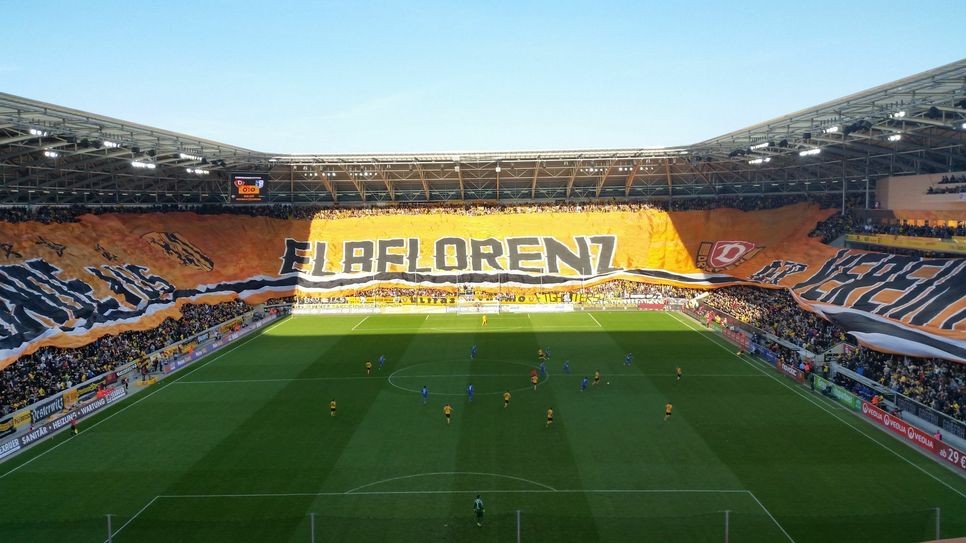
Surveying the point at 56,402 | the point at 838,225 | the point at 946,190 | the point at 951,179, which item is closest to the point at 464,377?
the point at 56,402

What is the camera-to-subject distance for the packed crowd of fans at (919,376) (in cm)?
2718

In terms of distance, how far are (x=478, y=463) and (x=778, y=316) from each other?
2880cm

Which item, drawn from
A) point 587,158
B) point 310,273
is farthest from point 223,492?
point 587,158

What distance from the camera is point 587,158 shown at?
65000mm

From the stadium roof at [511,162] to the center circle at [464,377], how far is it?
860 inches

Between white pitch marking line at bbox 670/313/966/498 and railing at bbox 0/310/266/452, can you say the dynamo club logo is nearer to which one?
white pitch marking line at bbox 670/313/966/498

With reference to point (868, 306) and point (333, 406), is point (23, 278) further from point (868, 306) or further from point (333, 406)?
point (868, 306)

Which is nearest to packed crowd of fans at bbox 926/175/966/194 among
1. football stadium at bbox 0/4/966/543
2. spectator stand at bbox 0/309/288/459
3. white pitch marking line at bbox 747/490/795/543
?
football stadium at bbox 0/4/966/543

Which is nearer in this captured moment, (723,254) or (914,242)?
(914,242)

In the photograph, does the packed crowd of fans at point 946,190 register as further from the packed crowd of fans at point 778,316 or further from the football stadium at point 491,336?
the packed crowd of fans at point 778,316

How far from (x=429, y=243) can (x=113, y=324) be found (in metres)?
32.0

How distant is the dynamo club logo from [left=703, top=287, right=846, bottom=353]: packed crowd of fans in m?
4.01

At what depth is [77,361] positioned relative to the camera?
35.8 meters

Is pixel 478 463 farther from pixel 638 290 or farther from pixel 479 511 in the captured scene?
pixel 638 290
